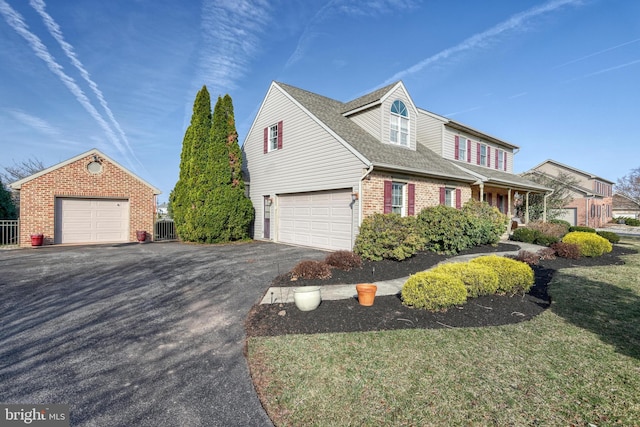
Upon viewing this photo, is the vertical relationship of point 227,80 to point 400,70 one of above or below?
below

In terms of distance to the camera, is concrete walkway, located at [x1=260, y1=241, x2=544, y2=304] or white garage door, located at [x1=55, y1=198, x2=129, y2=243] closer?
concrete walkway, located at [x1=260, y1=241, x2=544, y2=304]

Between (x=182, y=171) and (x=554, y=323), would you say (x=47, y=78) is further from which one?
(x=554, y=323)

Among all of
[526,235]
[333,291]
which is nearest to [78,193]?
[333,291]

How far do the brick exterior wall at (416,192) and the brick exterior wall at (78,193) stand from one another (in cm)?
1235

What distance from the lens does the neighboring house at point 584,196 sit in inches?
1156

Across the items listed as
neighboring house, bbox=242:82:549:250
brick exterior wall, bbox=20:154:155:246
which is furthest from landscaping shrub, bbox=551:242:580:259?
brick exterior wall, bbox=20:154:155:246

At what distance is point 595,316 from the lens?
15.7ft

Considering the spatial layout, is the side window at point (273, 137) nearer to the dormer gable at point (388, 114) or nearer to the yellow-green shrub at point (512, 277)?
the dormer gable at point (388, 114)

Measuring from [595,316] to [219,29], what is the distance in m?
13.6

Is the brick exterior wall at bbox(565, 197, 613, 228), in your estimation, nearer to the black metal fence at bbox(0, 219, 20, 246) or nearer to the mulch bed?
the mulch bed

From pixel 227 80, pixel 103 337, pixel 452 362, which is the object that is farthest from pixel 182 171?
pixel 452 362

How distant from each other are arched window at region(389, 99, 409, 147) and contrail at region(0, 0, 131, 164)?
1454cm

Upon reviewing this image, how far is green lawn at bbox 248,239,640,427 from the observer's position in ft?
7.98

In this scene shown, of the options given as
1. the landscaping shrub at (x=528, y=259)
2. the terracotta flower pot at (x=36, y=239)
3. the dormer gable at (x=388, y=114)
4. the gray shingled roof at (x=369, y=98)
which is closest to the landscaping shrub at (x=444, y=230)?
the landscaping shrub at (x=528, y=259)
